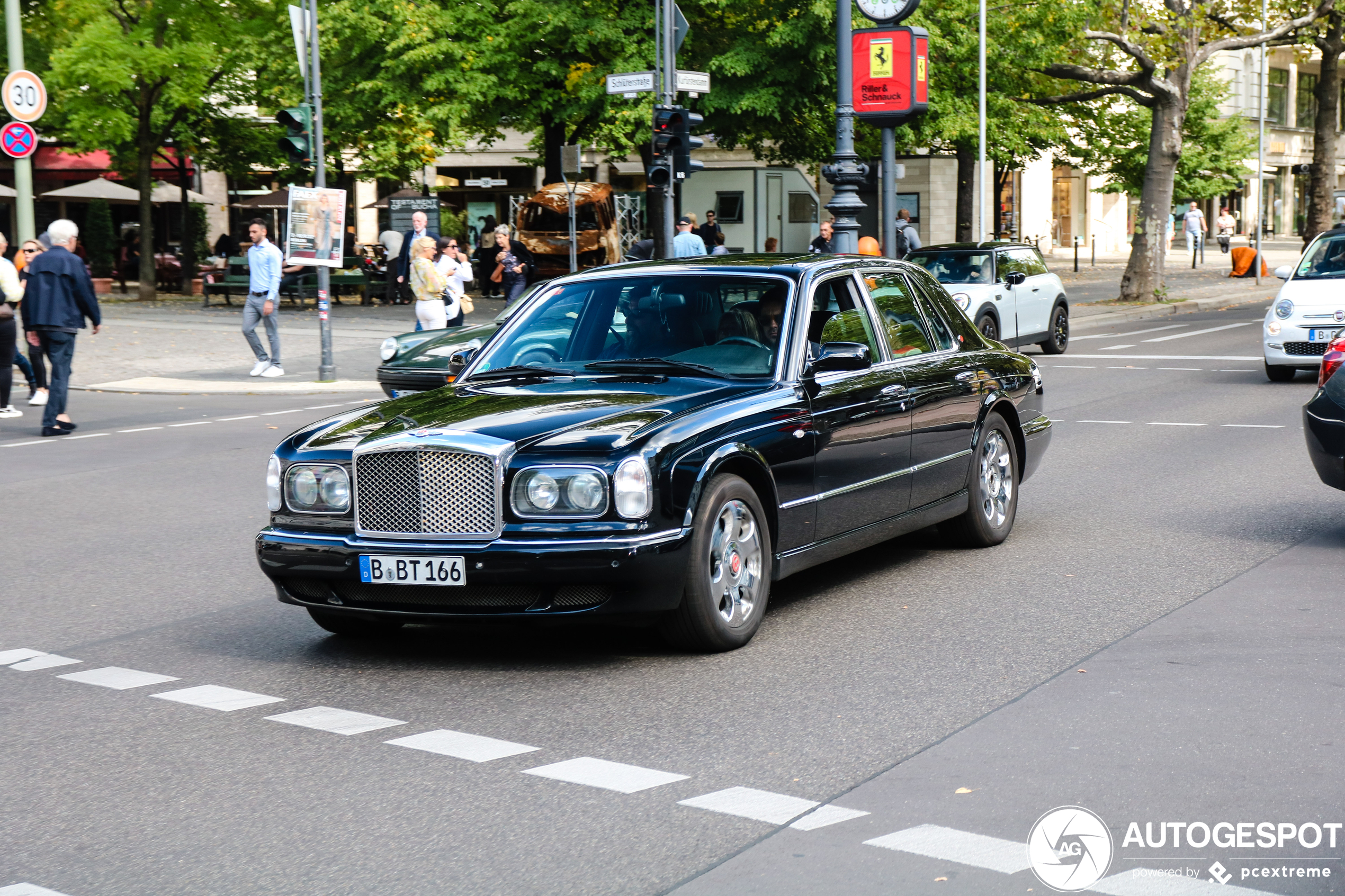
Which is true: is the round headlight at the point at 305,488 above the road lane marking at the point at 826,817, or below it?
above

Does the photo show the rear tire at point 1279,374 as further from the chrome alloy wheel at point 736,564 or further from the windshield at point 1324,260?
the chrome alloy wheel at point 736,564

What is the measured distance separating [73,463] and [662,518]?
864 cm

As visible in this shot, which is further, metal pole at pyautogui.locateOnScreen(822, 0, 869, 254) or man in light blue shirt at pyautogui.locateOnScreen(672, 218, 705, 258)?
man in light blue shirt at pyautogui.locateOnScreen(672, 218, 705, 258)

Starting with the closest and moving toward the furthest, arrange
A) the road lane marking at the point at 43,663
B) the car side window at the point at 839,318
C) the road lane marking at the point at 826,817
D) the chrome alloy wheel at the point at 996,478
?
the road lane marking at the point at 826,817, the road lane marking at the point at 43,663, the car side window at the point at 839,318, the chrome alloy wheel at the point at 996,478

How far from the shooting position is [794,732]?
532 cm

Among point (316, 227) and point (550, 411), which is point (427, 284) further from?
point (550, 411)

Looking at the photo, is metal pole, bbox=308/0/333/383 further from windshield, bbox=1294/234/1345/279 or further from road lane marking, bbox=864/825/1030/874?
road lane marking, bbox=864/825/1030/874

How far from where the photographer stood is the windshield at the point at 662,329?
23.5 ft

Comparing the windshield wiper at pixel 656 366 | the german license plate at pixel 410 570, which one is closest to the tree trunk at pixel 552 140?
the windshield wiper at pixel 656 366

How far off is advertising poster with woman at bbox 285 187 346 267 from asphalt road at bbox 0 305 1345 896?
1077 centimetres

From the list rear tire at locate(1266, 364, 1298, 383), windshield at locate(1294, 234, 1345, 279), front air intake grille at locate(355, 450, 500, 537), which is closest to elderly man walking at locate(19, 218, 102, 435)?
front air intake grille at locate(355, 450, 500, 537)

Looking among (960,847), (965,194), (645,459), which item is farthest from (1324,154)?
(960,847)

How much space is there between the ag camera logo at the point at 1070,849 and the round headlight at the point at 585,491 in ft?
7.10

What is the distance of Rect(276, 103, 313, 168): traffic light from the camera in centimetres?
1953
